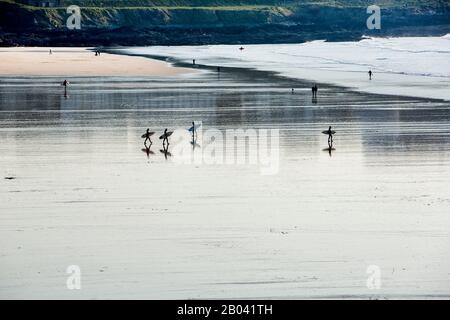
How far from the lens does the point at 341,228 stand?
1502 cm

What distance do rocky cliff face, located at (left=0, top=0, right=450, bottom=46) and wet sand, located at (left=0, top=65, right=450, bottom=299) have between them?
100659 mm

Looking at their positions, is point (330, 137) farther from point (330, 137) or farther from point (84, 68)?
point (84, 68)

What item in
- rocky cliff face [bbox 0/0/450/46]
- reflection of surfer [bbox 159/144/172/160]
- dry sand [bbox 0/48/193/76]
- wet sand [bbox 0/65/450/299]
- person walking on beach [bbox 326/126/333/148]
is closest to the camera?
wet sand [bbox 0/65/450/299]

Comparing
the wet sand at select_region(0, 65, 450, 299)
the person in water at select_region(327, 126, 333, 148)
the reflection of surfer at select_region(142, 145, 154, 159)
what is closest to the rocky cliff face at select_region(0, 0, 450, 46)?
the wet sand at select_region(0, 65, 450, 299)

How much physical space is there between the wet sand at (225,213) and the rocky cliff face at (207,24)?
100659 mm

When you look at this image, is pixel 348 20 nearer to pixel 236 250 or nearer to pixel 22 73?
pixel 22 73

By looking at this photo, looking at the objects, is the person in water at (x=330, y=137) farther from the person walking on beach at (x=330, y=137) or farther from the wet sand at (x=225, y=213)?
the wet sand at (x=225, y=213)

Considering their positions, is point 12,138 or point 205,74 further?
point 205,74

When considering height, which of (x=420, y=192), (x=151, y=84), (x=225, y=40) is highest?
(x=225, y=40)

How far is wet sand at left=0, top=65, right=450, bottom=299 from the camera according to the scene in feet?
40.3

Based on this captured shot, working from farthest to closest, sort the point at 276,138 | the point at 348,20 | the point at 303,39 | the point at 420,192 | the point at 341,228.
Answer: the point at 348,20
the point at 303,39
the point at 276,138
the point at 420,192
the point at 341,228

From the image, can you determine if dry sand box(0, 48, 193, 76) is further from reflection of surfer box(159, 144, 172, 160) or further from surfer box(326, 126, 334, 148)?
reflection of surfer box(159, 144, 172, 160)
